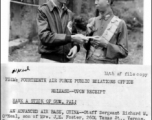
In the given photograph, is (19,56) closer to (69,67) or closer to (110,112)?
(69,67)

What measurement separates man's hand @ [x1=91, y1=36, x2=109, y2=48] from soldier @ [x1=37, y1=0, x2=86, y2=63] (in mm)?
125

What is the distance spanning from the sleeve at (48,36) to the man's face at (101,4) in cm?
41

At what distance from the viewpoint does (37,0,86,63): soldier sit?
285cm

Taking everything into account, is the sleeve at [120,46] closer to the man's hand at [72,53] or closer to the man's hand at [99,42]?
the man's hand at [99,42]

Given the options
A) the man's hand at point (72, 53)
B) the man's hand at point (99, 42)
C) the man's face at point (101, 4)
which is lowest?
the man's hand at point (72, 53)

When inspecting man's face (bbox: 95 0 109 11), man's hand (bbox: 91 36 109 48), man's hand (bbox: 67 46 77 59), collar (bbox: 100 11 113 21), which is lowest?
man's hand (bbox: 67 46 77 59)

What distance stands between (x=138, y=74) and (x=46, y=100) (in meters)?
0.90

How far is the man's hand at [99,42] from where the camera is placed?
2.89 metres

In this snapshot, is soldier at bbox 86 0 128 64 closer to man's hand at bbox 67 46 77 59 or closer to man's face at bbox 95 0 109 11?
man's face at bbox 95 0 109 11

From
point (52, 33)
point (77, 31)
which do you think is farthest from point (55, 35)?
point (77, 31)

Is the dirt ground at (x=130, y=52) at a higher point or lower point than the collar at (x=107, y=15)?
lower

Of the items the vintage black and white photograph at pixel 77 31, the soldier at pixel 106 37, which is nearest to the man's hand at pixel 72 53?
the vintage black and white photograph at pixel 77 31

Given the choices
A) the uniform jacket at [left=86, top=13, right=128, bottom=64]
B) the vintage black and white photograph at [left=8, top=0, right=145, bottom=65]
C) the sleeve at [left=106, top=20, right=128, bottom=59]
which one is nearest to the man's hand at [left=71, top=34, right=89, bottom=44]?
the vintage black and white photograph at [left=8, top=0, right=145, bottom=65]

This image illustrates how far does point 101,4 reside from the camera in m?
2.92
